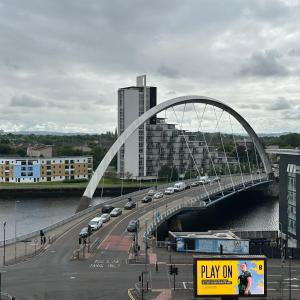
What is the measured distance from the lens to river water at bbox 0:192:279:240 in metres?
68.8

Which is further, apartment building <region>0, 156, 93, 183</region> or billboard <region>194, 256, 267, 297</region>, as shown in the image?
apartment building <region>0, 156, 93, 183</region>

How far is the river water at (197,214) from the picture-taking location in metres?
68.8

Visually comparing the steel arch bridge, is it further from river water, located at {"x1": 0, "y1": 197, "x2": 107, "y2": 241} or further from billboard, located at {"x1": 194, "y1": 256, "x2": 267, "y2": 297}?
billboard, located at {"x1": 194, "y1": 256, "x2": 267, "y2": 297}

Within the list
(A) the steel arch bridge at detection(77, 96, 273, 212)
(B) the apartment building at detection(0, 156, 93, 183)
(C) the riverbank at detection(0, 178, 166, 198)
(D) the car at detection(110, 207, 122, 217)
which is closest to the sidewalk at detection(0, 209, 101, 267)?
(D) the car at detection(110, 207, 122, 217)

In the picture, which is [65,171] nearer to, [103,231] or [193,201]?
[193,201]

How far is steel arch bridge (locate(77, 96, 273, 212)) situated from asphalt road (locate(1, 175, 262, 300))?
559 inches

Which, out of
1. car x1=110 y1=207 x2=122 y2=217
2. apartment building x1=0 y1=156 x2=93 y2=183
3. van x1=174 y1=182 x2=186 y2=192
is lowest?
car x1=110 y1=207 x2=122 y2=217

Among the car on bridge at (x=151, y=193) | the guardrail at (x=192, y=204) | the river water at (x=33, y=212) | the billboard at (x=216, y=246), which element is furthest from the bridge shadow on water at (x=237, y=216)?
the billboard at (x=216, y=246)

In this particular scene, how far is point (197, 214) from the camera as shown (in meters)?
76.1

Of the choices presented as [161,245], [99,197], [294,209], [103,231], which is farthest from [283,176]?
[99,197]

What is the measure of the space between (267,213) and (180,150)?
50868mm

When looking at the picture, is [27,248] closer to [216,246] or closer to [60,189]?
[216,246]

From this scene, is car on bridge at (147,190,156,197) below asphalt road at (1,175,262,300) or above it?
above

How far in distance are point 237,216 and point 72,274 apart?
52.6 metres
